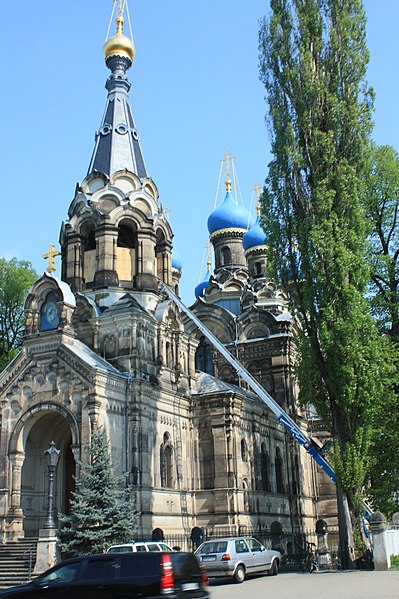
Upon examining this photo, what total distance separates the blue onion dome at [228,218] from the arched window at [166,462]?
19.3 metres

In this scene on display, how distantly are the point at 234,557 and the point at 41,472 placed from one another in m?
10.2

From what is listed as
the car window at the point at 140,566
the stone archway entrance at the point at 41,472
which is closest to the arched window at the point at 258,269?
the stone archway entrance at the point at 41,472

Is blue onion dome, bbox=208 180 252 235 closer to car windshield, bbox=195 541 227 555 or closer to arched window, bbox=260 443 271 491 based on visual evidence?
arched window, bbox=260 443 271 491

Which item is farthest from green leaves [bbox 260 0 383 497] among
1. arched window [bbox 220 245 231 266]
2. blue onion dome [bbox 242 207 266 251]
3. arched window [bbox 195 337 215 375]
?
arched window [bbox 220 245 231 266]

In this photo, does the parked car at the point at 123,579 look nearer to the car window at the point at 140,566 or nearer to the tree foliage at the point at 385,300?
the car window at the point at 140,566

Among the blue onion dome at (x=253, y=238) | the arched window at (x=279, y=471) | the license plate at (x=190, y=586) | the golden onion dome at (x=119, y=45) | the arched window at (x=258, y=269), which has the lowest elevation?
the license plate at (x=190, y=586)

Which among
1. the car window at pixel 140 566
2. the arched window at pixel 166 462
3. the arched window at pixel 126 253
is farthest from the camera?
the arched window at pixel 126 253

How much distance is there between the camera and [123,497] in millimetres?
21109

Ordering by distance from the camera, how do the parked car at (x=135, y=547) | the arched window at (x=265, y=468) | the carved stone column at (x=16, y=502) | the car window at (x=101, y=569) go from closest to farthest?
the car window at (x=101, y=569)
the parked car at (x=135, y=547)
the carved stone column at (x=16, y=502)
the arched window at (x=265, y=468)

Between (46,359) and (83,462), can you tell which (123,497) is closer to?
(83,462)

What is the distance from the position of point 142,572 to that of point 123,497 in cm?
1186

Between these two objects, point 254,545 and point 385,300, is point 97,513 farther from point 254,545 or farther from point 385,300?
point 385,300

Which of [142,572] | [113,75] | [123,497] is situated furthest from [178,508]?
[113,75]

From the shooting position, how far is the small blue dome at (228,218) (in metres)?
41.9
